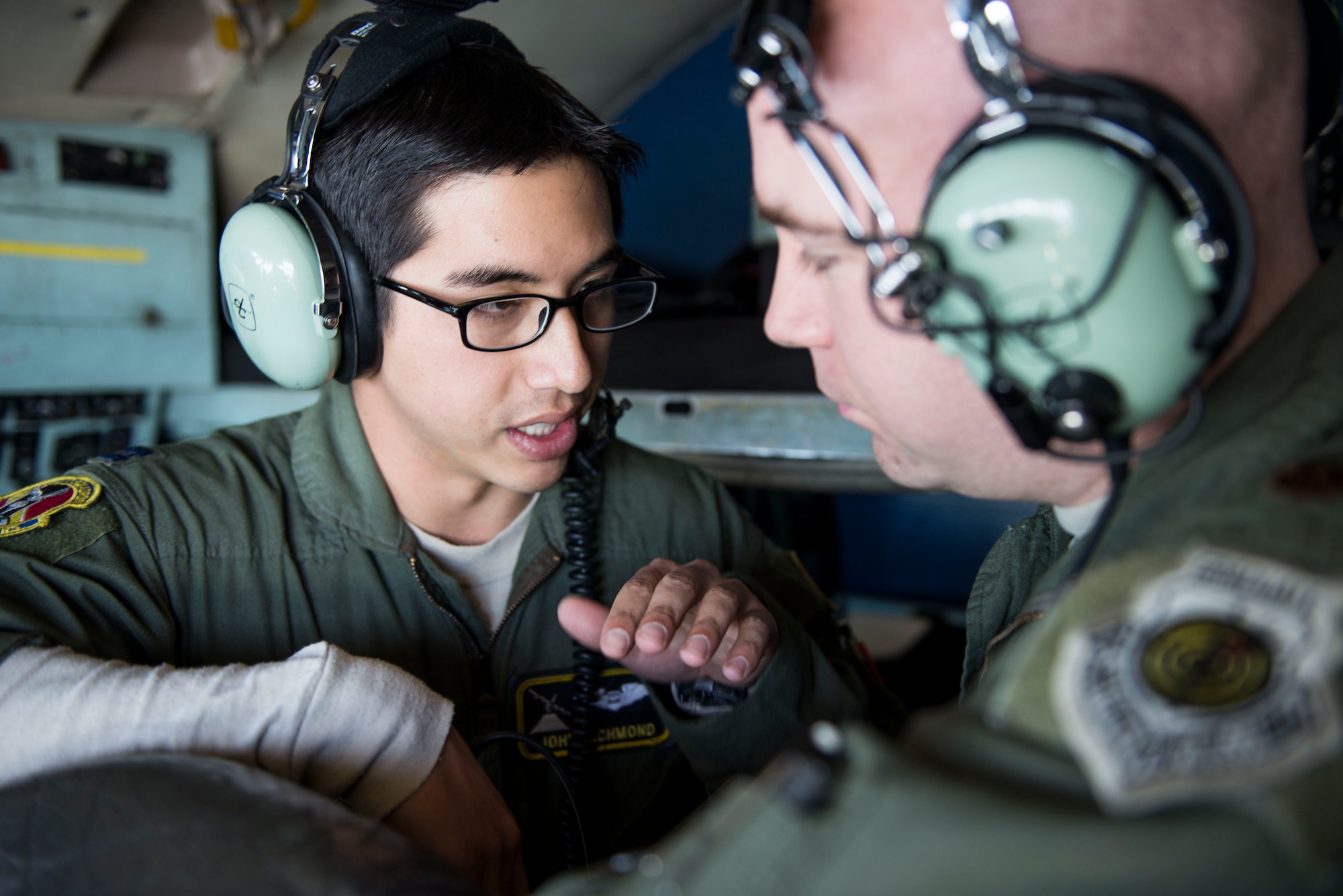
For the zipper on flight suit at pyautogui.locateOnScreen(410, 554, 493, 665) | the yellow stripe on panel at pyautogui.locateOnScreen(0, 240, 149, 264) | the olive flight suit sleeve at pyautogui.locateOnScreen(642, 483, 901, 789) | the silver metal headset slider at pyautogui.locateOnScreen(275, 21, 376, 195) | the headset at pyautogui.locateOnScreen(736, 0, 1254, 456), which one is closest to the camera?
the headset at pyautogui.locateOnScreen(736, 0, 1254, 456)

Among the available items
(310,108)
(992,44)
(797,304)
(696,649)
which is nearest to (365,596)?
(696,649)

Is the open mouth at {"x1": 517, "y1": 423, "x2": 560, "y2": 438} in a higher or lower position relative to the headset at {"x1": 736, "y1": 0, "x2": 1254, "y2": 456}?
lower

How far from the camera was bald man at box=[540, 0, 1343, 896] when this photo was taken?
1.41 feet

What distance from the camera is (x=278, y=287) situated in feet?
3.70

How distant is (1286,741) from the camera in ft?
1.38

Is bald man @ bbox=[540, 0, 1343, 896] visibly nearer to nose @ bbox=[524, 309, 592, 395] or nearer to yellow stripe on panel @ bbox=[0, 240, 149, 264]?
nose @ bbox=[524, 309, 592, 395]

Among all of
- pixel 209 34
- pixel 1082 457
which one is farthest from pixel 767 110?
pixel 209 34

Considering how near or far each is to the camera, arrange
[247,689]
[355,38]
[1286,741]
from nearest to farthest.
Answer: [1286,741] < [247,689] < [355,38]

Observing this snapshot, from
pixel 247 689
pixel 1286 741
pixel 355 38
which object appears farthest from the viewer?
pixel 355 38

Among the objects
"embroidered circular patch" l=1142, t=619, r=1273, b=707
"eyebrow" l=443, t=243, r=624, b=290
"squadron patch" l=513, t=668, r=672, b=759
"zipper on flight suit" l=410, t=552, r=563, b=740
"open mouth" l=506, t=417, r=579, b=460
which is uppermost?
"eyebrow" l=443, t=243, r=624, b=290

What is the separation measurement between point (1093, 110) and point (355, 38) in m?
1.01

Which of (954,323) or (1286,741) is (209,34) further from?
(1286,741)

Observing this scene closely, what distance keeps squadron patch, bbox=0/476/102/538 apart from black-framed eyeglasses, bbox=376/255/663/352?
47 cm

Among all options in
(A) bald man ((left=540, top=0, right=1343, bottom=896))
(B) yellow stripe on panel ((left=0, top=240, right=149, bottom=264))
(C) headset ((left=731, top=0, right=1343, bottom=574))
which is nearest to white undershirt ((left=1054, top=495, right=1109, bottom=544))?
(A) bald man ((left=540, top=0, right=1343, bottom=896))
